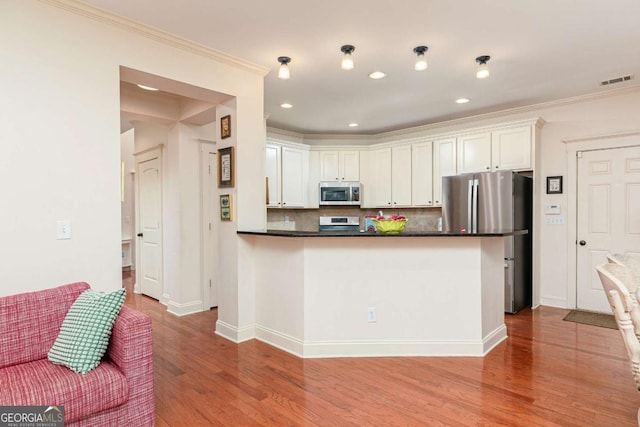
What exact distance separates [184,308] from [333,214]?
9.85 feet

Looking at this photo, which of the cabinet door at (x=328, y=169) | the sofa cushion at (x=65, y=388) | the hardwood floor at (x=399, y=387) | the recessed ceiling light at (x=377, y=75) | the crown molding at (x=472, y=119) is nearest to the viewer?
the sofa cushion at (x=65, y=388)

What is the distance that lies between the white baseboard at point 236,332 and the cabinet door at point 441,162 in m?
3.33

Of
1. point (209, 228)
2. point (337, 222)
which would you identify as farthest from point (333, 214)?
point (209, 228)

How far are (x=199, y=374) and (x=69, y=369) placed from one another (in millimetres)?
1057

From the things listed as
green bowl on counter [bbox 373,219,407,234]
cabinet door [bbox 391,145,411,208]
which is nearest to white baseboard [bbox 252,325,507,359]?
green bowl on counter [bbox 373,219,407,234]

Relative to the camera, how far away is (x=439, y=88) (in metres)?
4.12

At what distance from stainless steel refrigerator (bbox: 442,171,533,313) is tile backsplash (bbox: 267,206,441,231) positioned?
96 centimetres

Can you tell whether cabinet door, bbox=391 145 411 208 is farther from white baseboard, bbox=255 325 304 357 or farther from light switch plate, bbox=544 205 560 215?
white baseboard, bbox=255 325 304 357

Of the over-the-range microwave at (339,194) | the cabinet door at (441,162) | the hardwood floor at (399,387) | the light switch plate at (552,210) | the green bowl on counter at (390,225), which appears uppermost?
the cabinet door at (441,162)

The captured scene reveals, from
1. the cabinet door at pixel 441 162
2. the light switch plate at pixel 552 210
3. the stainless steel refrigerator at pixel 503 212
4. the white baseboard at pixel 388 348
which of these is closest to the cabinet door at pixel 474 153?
the cabinet door at pixel 441 162

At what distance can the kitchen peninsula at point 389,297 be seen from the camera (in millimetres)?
3020

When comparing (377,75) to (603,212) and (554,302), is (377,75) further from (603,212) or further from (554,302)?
(554,302)

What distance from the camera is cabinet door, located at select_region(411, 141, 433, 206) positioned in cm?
539

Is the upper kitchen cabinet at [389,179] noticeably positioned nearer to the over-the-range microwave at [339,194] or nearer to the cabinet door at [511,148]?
the over-the-range microwave at [339,194]
